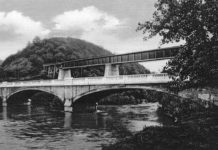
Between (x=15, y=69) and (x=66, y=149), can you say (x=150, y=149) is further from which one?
(x=15, y=69)

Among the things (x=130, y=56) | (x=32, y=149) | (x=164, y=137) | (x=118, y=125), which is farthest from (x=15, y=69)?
(x=164, y=137)

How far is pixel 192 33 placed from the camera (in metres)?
17.9

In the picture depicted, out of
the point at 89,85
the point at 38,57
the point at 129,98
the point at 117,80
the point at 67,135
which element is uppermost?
the point at 38,57

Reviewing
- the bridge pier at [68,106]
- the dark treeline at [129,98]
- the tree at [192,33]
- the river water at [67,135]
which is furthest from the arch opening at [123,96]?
the tree at [192,33]

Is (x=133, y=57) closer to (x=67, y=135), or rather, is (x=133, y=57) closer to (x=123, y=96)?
(x=67, y=135)

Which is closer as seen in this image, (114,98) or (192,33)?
(192,33)

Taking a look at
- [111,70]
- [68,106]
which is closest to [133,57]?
[111,70]

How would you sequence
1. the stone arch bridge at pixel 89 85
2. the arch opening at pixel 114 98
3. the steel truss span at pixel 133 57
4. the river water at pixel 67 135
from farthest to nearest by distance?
the arch opening at pixel 114 98 → the steel truss span at pixel 133 57 → the stone arch bridge at pixel 89 85 → the river water at pixel 67 135

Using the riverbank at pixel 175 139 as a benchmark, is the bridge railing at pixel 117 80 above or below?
above

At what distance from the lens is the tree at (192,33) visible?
16688 millimetres

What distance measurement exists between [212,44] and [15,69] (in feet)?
334

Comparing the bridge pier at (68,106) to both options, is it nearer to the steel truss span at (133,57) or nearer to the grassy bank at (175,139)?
the steel truss span at (133,57)

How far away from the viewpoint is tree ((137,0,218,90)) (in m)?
16.7

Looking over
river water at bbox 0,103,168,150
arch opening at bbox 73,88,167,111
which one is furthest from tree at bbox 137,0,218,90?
arch opening at bbox 73,88,167,111
